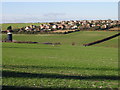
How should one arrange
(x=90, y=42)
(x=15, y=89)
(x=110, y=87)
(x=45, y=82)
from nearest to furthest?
(x=15, y=89)
(x=110, y=87)
(x=45, y=82)
(x=90, y=42)

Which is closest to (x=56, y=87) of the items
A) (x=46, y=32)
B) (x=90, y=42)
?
(x=90, y=42)

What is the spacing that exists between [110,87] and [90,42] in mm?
78688

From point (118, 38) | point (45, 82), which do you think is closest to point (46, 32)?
point (118, 38)

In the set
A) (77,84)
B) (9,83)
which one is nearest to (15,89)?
(9,83)

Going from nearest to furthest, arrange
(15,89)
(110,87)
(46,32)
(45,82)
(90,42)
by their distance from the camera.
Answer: (15,89) → (110,87) → (45,82) → (90,42) → (46,32)

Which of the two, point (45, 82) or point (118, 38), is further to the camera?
point (118, 38)

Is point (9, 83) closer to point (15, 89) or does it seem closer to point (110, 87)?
point (15, 89)

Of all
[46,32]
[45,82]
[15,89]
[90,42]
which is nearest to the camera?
[15,89]

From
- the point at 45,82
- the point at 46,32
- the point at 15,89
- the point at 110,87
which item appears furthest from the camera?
the point at 46,32

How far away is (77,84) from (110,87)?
1.69 m

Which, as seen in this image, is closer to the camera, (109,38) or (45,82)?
(45,82)

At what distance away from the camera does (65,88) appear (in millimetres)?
12445

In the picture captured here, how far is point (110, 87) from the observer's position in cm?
1298

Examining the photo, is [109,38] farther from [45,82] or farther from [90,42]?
[45,82]
